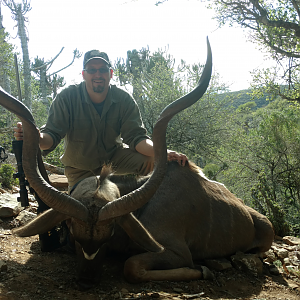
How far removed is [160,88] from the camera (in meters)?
15.0

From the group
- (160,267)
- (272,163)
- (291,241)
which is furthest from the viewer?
(272,163)

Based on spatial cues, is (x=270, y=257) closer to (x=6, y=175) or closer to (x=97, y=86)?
(x=97, y=86)

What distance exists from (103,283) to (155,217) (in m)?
1.05

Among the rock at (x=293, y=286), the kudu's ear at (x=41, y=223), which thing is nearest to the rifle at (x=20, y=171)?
the kudu's ear at (x=41, y=223)

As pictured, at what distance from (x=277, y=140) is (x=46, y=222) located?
884 centimetres

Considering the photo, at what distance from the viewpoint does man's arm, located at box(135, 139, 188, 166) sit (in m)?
4.69

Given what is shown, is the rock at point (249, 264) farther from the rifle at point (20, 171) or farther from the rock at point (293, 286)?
the rifle at point (20, 171)

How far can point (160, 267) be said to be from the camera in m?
3.71

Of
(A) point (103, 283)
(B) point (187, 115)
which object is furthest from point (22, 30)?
(A) point (103, 283)

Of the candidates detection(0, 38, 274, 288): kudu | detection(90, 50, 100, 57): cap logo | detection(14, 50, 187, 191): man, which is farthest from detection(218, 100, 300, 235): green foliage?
detection(90, 50, 100, 57): cap logo

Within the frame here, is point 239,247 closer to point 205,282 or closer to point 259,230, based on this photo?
point 259,230

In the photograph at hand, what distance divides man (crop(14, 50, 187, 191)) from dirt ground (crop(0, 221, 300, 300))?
4.40 ft

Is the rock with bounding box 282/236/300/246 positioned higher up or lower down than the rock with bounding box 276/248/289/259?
higher up

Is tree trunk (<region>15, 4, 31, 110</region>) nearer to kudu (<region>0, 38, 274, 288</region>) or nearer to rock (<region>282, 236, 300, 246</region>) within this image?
kudu (<region>0, 38, 274, 288</region>)
